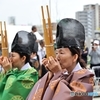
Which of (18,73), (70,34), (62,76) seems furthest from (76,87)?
(18,73)

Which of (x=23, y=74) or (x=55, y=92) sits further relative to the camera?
(x=23, y=74)

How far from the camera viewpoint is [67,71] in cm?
251

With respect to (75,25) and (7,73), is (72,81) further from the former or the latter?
(7,73)

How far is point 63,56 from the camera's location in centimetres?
247

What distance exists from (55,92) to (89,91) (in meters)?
0.26

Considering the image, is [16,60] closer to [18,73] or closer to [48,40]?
[18,73]

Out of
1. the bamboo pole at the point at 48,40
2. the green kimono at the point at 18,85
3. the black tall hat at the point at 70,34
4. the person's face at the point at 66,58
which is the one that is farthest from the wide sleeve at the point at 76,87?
the green kimono at the point at 18,85

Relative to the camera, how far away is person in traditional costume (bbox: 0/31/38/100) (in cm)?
301

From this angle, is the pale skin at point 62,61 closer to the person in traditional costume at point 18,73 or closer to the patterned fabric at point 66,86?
the patterned fabric at point 66,86

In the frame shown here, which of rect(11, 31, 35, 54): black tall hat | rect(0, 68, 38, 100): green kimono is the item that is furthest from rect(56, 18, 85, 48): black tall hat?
rect(11, 31, 35, 54): black tall hat

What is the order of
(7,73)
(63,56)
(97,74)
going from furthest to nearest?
1. (97,74)
2. (7,73)
3. (63,56)

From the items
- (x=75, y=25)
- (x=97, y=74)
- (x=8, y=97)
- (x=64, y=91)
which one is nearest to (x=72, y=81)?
(x=64, y=91)

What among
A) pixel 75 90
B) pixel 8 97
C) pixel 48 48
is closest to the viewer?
pixel 75 90

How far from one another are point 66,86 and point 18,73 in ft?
3.35
